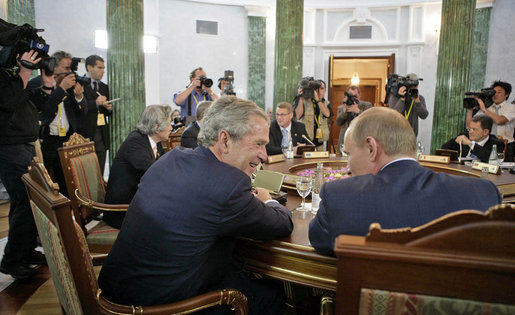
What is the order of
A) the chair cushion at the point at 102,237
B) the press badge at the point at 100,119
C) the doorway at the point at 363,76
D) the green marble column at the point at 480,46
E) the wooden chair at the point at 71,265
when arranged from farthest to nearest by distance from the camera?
the doorway at the point at 363,76 → the green marble column at the point at 480,46 → the press badge at the point at 100,119 → the chair cushion at the point at 102,237 → the wooden chair at the point at 71,265

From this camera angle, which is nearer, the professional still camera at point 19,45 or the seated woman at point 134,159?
the seated woman at point 134,159

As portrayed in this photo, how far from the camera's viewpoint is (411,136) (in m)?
1.24

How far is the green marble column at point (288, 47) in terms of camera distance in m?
5.27

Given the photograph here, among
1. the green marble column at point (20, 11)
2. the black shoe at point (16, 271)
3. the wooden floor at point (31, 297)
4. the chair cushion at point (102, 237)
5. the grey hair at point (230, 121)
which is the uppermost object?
the green marble column at point (20, 11)

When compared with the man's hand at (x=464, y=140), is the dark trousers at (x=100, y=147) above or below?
below

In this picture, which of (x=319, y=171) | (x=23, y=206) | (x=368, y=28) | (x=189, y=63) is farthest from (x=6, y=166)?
(x=368, y=28)


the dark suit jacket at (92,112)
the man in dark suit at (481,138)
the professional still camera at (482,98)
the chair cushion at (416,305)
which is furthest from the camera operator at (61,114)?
the professional still camera at (482,98)

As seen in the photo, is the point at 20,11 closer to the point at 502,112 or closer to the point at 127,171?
the point at 127,171

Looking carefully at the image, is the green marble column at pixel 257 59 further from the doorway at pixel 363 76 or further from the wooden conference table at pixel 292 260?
the wooden conference table at pixel 292 260

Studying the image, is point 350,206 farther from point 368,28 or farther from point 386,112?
point 368,28

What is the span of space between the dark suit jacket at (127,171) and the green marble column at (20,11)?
135 inches

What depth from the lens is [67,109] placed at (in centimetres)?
341

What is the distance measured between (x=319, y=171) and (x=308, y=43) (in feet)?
Answer: 23.3

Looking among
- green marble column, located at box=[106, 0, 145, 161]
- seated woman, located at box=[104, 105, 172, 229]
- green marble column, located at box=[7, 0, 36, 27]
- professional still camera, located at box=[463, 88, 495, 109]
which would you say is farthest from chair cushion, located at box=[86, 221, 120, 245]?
professional still camera, located at box=[463, 88, 495, 109]
